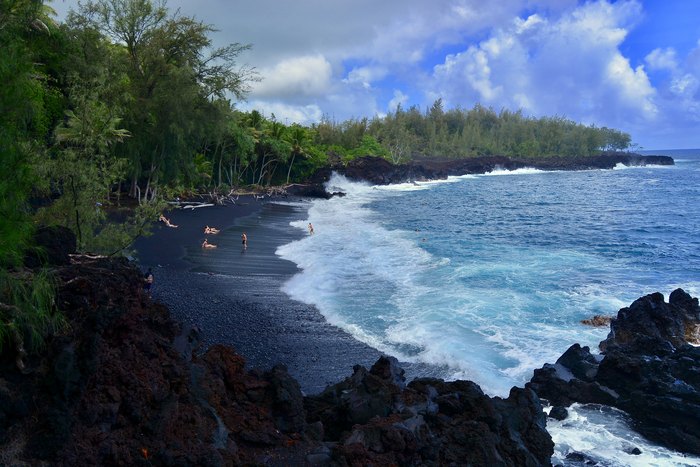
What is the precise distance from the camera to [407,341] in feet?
41.2

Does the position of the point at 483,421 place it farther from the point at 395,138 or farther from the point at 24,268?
the point at 395,138

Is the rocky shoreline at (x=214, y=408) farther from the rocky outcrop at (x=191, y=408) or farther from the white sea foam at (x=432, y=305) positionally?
the white sea foam at (x=432, y=305)

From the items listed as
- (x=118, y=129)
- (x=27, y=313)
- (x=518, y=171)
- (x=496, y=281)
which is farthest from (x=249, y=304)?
(x=518, y=171)

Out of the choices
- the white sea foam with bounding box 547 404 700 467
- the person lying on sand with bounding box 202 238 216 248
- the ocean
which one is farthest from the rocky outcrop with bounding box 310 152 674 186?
the white sea foam with bounding box 547 404 700 467

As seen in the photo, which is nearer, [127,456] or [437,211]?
[127,456]

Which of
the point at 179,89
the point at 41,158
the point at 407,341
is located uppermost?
the point at 179,89

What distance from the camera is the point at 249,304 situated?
46.8ft

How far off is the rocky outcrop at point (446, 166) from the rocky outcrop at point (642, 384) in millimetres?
45327

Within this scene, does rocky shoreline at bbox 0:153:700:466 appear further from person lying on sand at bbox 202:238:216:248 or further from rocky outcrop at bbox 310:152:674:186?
rocky outcrop at bbox 310:152:674:186

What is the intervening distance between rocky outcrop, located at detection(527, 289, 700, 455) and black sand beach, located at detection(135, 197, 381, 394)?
3904 millimetres

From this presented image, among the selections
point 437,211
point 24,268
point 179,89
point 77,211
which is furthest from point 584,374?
point 437,211

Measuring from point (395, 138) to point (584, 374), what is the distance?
306 ft

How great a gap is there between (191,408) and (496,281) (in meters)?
14.5

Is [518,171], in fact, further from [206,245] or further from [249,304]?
[249,304]
